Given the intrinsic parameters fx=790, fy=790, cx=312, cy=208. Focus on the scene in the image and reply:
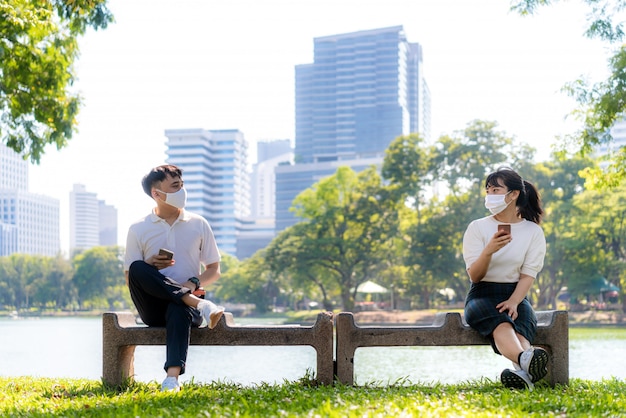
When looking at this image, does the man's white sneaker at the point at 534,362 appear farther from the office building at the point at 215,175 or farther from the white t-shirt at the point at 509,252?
the office building at the point at 215,175

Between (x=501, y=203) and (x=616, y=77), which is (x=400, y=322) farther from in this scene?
(x=501, y=203)

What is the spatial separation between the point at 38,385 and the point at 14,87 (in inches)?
242

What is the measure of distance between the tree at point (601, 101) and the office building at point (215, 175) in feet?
379

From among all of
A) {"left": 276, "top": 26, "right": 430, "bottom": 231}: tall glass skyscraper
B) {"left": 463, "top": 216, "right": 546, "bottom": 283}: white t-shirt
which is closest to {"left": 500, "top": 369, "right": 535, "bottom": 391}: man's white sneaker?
{"left": 463, "top": 216, "right": 546, "bottom": 283}: white t-shirt

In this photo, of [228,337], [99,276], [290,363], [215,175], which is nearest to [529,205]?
[228,337]

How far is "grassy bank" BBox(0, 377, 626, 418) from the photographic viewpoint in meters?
3.53

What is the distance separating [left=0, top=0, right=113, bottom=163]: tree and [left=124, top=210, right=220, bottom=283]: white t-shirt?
5.44 m

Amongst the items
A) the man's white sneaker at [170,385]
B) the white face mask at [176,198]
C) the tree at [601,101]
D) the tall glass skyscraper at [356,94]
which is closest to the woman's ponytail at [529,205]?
the white face mask at [176,198]

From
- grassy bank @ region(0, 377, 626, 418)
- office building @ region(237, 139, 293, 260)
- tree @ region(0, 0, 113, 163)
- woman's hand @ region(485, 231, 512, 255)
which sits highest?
office building @ region(237, 139, 293, 260)

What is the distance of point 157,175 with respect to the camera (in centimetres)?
474

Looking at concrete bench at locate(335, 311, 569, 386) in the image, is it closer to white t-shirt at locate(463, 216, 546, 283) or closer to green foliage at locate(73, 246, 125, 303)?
white t-shirt at locate(463, 216, 546, 283)

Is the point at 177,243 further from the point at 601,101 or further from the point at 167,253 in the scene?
the point at 601,101

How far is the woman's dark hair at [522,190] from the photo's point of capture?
4.66 meters

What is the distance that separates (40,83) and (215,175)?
121216mm
